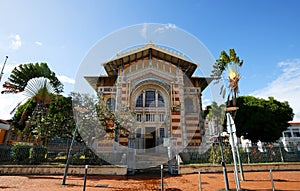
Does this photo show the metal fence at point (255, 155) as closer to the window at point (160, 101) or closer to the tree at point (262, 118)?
the tree at point (262, 118)

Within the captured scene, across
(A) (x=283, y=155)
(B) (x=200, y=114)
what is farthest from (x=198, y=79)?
(A) (x=283, y=155)

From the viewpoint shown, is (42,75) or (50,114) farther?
(42,75)

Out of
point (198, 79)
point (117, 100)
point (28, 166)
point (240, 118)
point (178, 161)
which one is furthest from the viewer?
point (198, 79)

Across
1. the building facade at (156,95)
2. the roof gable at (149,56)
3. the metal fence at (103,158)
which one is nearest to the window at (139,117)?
the building facade at (156,95)

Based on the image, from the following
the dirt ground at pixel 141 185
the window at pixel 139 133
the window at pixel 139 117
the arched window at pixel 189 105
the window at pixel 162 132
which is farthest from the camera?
the arched window at pixel 189 105

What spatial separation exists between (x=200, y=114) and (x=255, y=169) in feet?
31.8

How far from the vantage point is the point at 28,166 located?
10.1 metres

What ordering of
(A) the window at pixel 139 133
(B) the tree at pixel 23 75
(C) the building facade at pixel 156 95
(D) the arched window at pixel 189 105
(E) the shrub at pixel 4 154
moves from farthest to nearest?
(D) the arched window at pixel 189 105 < (A) the window at pixel 139 133 < (C) the building facade at pixel 156 95 < (B) the tree at pixel 23 75 < (E) the shrub at pixel 4 154

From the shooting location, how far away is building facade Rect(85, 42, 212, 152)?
17.9 m

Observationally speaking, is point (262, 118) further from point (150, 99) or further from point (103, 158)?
point (103, 158)

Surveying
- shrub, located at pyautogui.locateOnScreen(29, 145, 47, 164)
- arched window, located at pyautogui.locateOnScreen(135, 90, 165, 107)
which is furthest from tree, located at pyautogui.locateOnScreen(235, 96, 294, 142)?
shrub, located at pyautogui.locateOnScreen(29, 145, 47, 164)

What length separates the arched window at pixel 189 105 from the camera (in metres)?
19.8

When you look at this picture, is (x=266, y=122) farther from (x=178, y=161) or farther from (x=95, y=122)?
(x=95, y=122)

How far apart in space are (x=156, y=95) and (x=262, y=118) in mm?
12120
